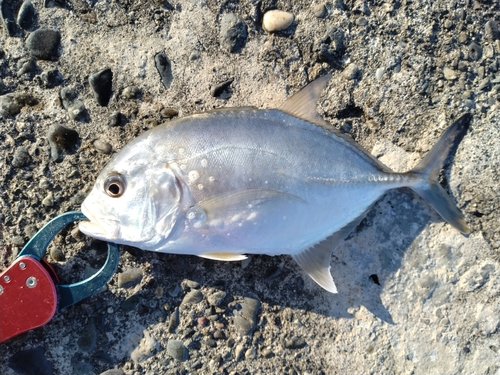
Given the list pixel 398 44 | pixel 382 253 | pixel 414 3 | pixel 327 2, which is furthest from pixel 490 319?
pixel 327 2

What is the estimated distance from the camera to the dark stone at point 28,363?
7.46ft

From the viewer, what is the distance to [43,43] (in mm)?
2434

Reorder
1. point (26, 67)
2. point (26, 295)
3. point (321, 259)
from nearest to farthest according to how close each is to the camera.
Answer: point (26, 295)
point (321, 259)
point (26, 67)

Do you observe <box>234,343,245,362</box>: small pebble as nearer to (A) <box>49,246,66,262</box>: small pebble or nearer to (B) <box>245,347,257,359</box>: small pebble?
(B) <box>245,347,257,359</box>: small pebble

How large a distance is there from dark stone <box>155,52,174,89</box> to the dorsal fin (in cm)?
70

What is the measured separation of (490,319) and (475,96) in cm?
128

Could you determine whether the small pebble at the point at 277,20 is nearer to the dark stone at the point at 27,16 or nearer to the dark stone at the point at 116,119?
the dark stone at the point at 116,119

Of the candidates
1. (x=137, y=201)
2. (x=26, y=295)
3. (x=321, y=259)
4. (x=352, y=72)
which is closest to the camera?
(x=137, y=201)

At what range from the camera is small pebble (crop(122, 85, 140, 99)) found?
2455 millimetres

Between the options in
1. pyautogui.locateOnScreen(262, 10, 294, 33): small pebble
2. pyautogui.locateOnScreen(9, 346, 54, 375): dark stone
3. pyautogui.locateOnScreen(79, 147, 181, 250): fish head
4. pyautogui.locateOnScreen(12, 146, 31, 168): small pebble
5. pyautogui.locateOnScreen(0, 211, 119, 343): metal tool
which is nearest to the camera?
pyautogui.locateOnScreen(79, 147, 181, 250): fish head

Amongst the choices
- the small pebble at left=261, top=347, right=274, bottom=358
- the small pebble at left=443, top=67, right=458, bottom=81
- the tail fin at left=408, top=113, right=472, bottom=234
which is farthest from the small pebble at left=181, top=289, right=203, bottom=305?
the small pebble at left=443, top=67, right=458, bottom=81

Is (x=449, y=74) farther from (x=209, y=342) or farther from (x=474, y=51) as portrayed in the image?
(x=209, y=342)

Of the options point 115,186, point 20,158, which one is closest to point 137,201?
point 115,186

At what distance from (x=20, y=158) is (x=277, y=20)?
5.35 feet
